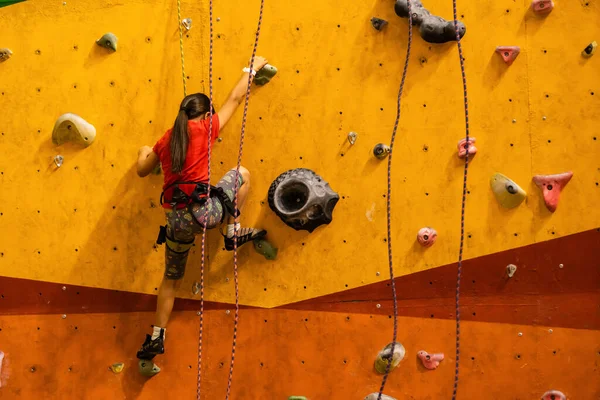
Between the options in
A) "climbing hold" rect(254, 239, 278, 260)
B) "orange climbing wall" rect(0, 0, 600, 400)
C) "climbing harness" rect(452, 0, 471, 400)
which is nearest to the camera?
"climbing harness" rect(452, 0, 471, 400)

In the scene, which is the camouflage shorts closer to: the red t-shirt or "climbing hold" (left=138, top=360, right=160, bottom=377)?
the red t-shirt

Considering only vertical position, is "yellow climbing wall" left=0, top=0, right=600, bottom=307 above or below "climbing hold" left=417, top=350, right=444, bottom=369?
above

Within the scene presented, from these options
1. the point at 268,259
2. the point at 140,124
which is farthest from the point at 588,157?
the point at 140,124

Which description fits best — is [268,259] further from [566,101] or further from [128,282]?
[566,101]

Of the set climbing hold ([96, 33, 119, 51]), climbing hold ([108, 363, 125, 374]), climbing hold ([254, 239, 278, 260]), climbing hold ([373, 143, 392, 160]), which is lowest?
climbing hold ([108, 363, 125, 374])

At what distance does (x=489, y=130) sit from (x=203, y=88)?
1.19 metres

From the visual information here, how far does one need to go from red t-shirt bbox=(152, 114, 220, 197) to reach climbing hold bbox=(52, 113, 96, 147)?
0.42 m

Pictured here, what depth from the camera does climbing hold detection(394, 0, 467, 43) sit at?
3.47 metres

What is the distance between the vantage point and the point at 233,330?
3637 mm

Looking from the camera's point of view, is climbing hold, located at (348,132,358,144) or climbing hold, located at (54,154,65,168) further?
climbing hold, located at (54,154,65,168)

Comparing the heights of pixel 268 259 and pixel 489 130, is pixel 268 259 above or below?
below

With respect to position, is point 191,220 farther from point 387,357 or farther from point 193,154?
point 387,357

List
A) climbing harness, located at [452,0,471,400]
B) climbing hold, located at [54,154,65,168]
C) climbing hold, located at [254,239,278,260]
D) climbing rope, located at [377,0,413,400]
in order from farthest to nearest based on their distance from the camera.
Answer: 1. climbing hold, located at [54,154,65,168]
2. climbing hold, located at [254,239,278,260]
3. climbing rope, located at [377,0,413,400]
4. climbing harness, located at [452,0,471,400]

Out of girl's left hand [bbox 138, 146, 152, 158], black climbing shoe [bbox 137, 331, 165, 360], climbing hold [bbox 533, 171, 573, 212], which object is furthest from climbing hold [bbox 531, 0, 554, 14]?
black climbing shoe [bbox 137, 331, 165, 360]
